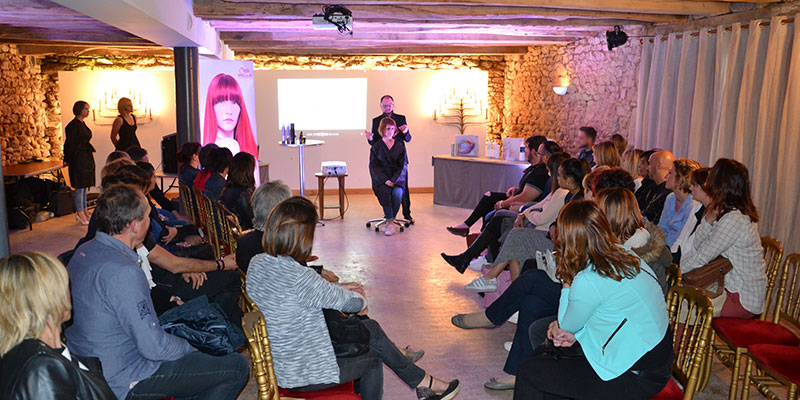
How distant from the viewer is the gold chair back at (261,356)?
220 centimetres

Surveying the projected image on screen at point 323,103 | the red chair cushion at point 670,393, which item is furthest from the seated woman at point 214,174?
the projected image on screen at point 323,103

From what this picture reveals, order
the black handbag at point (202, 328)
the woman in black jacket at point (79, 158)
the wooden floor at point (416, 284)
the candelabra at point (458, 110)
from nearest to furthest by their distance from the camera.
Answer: the black handbag at point (202, 328) → the wooden floor at point (416, 284) → the woman in black jacket at point (79, 158) → the candelabra at point (458, 110)

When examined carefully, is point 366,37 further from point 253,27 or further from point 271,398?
point 271,398

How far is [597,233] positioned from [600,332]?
373mm

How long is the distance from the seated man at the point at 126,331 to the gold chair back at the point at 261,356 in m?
0.26

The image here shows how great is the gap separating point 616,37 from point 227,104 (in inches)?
182

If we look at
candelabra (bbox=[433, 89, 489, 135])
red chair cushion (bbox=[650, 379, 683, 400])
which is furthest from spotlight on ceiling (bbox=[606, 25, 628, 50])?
red chair cushion (bbox=[650, 379, 683, 400])

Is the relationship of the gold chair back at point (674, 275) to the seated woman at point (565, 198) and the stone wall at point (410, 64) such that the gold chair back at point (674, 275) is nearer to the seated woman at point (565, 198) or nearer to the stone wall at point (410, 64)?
the seated woman at point (565, 198)

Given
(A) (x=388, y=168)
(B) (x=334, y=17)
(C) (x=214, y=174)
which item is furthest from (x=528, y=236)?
(A) (x=388, y=168)

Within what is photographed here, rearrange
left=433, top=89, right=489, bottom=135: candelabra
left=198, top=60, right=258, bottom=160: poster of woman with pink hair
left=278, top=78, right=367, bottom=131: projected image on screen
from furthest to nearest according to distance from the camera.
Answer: left=433, top=89, right=489, bottom=135: candelabra
left=278, top=78, right=367, bottom=131: projected image on screen
left=198, top=60, right=258, bottom=160: poster of woman with pink hair

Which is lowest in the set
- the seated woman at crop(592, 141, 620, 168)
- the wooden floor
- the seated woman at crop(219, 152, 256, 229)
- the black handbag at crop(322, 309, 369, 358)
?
the wooden floor

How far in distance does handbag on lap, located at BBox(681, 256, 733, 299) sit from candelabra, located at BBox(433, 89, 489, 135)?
8.01m

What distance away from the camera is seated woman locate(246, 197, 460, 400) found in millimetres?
2441

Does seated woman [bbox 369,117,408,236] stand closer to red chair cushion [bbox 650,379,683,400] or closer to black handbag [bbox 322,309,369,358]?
black handbag [bbox 322,309,369,358]
